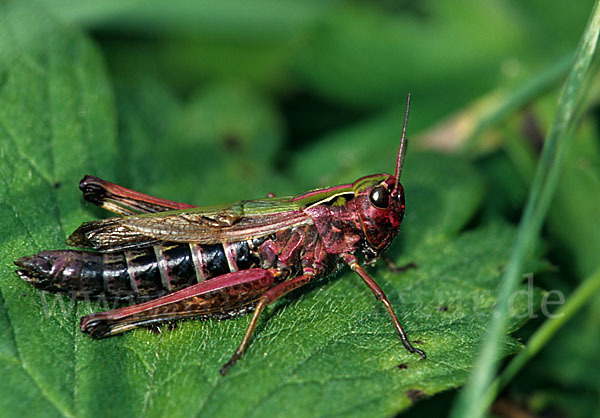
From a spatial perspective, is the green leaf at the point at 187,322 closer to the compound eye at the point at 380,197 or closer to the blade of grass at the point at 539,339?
the blade of grass at the point at 539,339

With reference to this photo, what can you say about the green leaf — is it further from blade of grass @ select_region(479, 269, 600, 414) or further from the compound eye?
the compound eye

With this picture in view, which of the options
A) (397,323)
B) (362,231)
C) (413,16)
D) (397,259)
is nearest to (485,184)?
(397,259)

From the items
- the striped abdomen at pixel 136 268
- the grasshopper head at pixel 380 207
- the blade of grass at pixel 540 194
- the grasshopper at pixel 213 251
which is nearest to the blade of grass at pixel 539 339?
the blade of grass at pixel 540 194

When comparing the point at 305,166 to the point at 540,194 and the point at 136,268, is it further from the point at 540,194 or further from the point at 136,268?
the point at 540,194

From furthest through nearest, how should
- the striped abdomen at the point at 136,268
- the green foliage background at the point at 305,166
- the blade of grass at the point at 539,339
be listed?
the striped abdomen at the point at 136,268 → the blade of grass at the point at 539,339 → the green foliage background at the point at 305,166

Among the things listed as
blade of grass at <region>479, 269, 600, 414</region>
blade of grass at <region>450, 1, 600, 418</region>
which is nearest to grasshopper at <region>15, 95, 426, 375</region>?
blade of grass at <region>479, 269, 600, 414</region>

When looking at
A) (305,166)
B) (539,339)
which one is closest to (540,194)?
(539,339)
